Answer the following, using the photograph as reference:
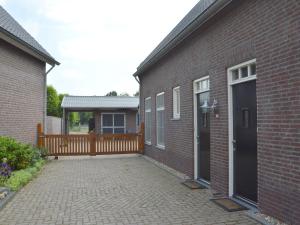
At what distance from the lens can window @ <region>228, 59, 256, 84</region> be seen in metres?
6.04

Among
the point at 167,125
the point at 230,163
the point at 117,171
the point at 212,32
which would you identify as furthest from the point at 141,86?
the point at 230,163

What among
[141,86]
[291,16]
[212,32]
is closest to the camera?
[291,16]

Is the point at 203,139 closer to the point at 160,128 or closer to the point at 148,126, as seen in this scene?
the point at 160,128

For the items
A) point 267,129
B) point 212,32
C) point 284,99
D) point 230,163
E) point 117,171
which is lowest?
point 117,171

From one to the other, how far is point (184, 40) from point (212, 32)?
1891 mm

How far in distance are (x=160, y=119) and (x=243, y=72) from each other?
644cm

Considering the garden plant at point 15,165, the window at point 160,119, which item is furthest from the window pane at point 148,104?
the garden plant at point 15,165

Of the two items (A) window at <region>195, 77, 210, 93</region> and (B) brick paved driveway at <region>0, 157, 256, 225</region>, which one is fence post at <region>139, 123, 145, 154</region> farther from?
(A) window at <region>195, 77, 210, 93</region>

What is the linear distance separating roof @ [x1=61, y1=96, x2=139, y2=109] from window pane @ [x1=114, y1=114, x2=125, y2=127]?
0.90m

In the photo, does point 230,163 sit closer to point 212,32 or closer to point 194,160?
point 194,160

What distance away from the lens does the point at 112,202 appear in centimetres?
664

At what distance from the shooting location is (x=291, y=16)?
4.82 metres

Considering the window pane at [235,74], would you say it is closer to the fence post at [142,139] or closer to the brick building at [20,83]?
the brick building at [20,83]

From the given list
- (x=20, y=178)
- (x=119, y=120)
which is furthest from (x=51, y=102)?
(x=20, y=178)
